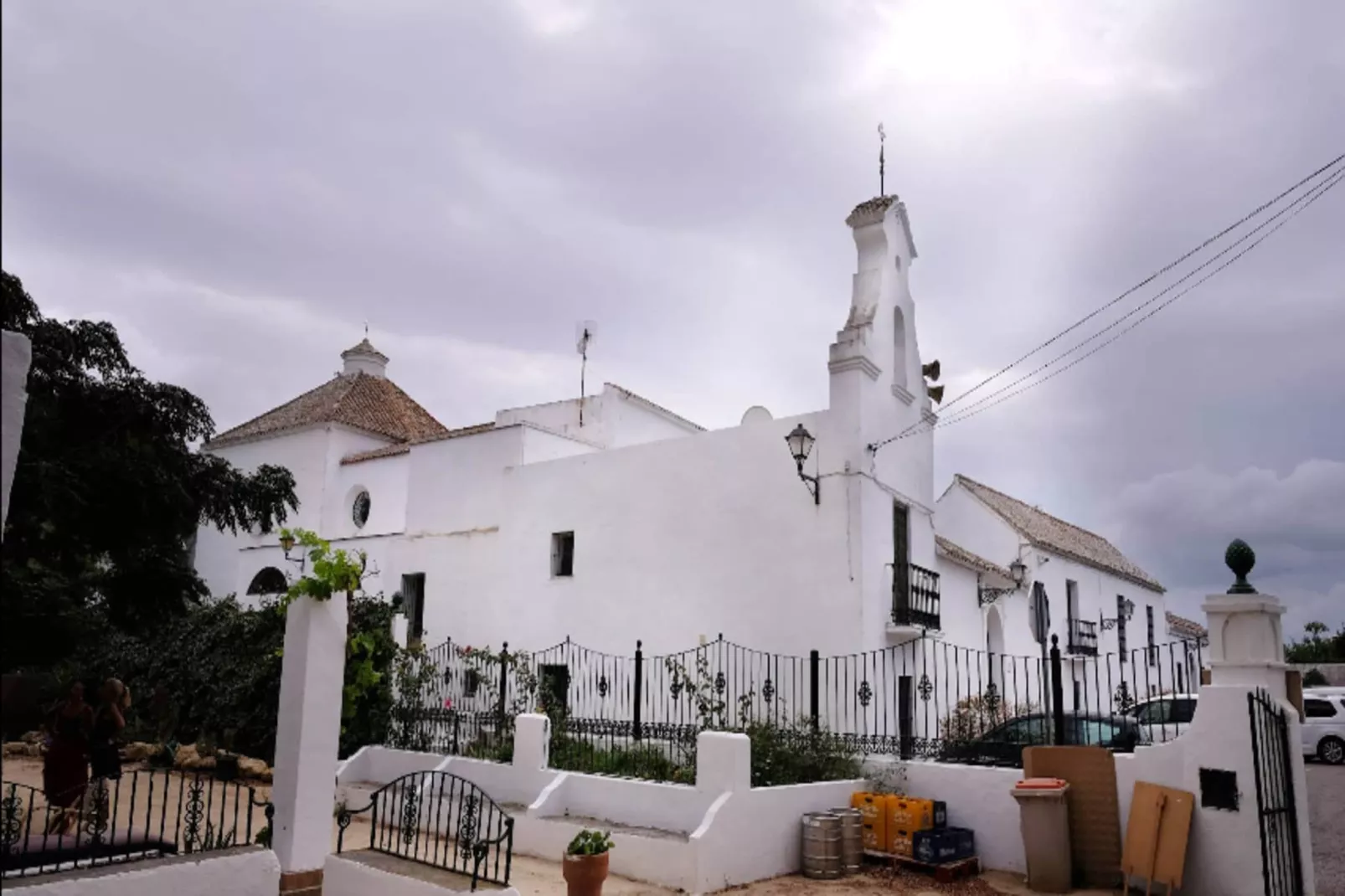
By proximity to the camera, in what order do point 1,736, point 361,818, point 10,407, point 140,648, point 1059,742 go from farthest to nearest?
point 140,648
point 361,818
point 1059,742
point 10,407
point 1,736

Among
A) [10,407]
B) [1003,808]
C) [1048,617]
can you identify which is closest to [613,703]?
[1003,808]

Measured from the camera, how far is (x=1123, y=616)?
90.1ft

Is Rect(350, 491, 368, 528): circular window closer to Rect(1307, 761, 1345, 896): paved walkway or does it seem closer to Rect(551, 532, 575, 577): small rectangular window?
Rect(551, 532, 575, 577): small rectangular window

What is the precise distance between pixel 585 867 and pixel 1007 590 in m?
13.5

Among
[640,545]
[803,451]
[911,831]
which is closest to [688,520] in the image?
[640,545]

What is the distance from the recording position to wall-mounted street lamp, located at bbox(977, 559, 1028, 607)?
18938mm

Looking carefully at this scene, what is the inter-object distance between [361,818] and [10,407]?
10919mm

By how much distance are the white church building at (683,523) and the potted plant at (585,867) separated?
613cm

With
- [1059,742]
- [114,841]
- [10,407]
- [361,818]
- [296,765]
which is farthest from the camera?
[361,818]

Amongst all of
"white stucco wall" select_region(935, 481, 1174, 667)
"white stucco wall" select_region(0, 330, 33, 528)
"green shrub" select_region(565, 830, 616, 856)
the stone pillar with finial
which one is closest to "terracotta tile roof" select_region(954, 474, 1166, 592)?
"white stucco wall" select_region(935, 481, 1174, 667)

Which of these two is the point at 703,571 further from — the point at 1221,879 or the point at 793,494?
the point at 1221,879

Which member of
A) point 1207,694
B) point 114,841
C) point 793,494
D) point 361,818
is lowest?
point 361,818

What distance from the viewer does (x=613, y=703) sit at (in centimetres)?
1555

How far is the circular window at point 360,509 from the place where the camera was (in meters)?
22.0
